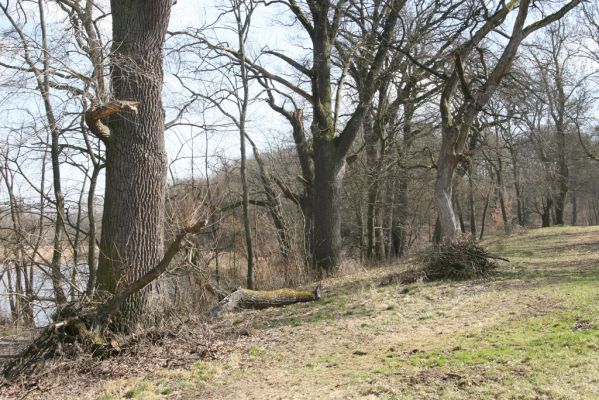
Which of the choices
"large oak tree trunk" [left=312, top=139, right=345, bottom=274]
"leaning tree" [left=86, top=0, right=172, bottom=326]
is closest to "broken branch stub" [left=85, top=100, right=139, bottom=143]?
"leaning tree" [left=86, top=0, right=172, bottom=326]

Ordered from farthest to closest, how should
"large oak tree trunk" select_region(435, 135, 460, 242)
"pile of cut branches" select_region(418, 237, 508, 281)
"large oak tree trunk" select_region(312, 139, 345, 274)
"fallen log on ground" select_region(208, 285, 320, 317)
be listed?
1. "large oak tree trunk" select_region(312, 139, 345, 274)
2. "large oak tree trunk" select_region(435, 135, 460, 242)
3. "pile of cut branches" select_region(418, 237, 508, 281)
4. "fallen log on ground" select_region(208, 285, 320, 317)

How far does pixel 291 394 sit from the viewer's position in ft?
16.7

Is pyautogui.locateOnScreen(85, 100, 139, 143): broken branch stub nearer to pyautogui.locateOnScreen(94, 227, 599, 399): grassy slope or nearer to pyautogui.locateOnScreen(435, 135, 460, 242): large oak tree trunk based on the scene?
pyautogui.locateOnScreen(94, 227, 599, 399): grassy slope

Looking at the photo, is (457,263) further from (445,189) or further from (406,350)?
(406,350)

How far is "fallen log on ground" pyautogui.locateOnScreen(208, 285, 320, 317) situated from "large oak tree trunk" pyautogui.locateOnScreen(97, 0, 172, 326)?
249cm

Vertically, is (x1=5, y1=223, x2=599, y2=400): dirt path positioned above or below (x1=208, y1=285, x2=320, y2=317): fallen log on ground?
below

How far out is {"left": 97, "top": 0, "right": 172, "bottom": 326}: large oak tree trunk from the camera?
7.41 metres

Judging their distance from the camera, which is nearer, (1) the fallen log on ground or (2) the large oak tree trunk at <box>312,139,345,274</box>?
(1) the fallen log on ground

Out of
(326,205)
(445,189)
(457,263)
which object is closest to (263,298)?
(457,263)

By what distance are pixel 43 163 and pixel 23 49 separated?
5.93 m

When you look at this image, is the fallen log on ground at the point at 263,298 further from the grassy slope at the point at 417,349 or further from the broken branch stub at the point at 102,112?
the broken branch stub at the point at 102,112

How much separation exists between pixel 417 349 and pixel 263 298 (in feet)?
15.0

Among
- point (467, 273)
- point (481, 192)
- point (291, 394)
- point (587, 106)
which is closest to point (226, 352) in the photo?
point (291, 394)

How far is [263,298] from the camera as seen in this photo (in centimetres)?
1023
